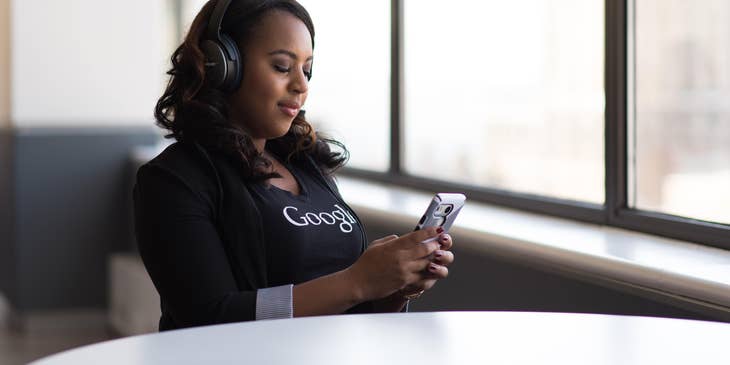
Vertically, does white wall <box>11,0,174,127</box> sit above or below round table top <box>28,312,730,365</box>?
above

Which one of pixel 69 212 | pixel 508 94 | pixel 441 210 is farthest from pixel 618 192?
pixel 69 212

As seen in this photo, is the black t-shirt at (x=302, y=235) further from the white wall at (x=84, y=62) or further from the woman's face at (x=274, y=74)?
the white wall at (x=84, y=62)

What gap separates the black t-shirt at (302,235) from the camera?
1.78 metres

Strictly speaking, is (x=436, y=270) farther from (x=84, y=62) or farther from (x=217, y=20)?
(x=84, y=62)

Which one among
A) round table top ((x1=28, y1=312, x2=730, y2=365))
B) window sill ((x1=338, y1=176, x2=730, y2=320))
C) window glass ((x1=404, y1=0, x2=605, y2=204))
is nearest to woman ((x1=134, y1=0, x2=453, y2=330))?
round table top ((x1=28, y1=312, x2=730, y2=365))

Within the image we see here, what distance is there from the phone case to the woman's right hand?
31 millimetres

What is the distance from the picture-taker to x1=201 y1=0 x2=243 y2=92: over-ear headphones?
69.9 inches

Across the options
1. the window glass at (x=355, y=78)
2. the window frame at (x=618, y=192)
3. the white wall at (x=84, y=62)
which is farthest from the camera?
the white wall at (x=84, y=62)

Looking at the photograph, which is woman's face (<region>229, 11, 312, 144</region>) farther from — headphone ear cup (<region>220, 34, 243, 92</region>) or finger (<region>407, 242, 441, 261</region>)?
finger (<region>407, 242, 441, 261</region>)

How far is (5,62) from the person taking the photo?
500 centimetres

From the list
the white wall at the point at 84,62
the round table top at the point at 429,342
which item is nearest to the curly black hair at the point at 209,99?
the round table top at the point at 429,342

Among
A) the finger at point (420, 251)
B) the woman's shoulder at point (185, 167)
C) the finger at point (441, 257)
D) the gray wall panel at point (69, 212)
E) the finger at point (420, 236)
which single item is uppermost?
the woman's shoulder at point (185, 167)

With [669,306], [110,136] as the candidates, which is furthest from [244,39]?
[110,136]

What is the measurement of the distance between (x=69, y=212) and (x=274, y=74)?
134 inches
